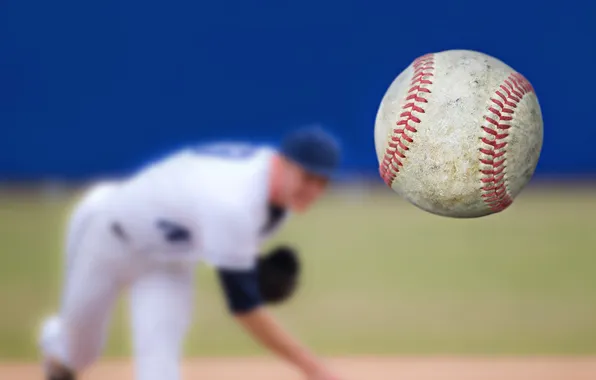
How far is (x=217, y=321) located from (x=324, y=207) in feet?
15.9

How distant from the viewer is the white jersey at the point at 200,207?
2137 millimetres

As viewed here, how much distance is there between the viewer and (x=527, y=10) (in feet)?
22.9

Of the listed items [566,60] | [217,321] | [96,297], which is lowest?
[96,297]

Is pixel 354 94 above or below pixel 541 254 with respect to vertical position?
above

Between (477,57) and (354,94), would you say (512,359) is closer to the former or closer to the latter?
(477,57)

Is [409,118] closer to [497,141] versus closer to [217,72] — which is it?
[497,141]

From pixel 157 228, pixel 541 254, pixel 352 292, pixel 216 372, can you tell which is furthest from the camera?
pixel 541 254

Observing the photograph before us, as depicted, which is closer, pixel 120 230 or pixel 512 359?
pixel 120 230

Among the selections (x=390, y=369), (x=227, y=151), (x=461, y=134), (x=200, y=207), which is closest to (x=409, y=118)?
(x=461, y=134)

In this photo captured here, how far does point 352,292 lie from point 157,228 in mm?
2901

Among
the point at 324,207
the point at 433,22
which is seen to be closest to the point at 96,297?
the point at 433,22

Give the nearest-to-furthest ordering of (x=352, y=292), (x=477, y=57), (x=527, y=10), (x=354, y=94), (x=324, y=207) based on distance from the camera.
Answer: (x=477, y=57)
(x=352, y=292)
(x=527, y=10)
(x=354, y=94)
(x=324, y=207)

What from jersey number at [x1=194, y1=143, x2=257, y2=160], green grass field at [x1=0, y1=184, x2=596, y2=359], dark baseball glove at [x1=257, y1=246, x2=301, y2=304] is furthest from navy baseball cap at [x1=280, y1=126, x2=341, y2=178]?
green grass field at [x1=0, y1=184, x2=596, y2=359]

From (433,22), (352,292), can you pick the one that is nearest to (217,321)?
(352,292)
